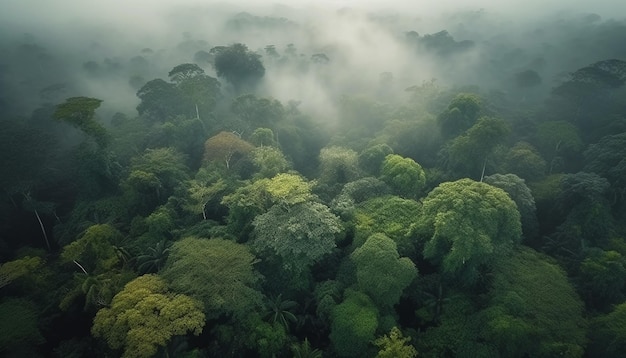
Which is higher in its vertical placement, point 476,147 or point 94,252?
point 476,147

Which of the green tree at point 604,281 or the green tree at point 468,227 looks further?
the green tree at point 604,281

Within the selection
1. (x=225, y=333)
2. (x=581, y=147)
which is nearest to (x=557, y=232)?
(x=581, y=147)

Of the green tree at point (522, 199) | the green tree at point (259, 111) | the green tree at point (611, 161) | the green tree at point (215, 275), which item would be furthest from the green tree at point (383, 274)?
the green tree at point (259, 111)

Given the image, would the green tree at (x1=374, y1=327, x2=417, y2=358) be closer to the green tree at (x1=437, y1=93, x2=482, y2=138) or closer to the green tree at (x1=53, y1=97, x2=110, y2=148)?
the green tree at (x1=437, y1=93, x2=482, y2=138)

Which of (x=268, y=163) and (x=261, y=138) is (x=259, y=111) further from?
(x=268, y=163)

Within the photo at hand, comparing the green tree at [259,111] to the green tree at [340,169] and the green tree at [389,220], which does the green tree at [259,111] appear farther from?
the green tree at [389,220]

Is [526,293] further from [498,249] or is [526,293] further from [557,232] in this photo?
[557,232]

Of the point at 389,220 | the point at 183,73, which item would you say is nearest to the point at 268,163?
the point at 389,220
